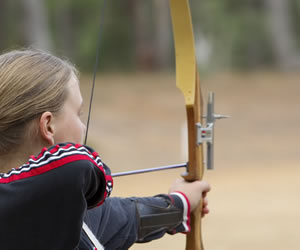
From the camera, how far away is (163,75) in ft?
68.0

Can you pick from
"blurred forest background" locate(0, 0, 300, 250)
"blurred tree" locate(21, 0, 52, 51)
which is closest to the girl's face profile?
"blurred forest background" locate(0, 0, 300, 250)

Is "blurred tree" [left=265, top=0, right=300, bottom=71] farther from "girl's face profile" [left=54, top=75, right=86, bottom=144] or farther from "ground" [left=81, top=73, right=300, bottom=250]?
"girl's face profile" [left=54, top=75, right=86, bottom=144]

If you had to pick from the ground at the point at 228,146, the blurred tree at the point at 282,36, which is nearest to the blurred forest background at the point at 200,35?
the blurred tree at the point at 282,36

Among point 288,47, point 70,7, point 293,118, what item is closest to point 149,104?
point 293,118

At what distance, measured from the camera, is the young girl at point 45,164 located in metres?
1.30

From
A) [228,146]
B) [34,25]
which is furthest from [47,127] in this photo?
[34,25]

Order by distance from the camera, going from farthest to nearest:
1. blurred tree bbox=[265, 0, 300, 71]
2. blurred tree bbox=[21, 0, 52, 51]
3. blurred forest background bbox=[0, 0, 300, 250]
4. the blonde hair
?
1. blurred tree bbox=[265, 0, 300, 71]
2. blurred tree bbox=[21, 0, 52, 51]
3. blurred forest background bbox=[0, 0, 300, 250]
4. the blonde hair

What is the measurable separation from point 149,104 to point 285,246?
39.7ft

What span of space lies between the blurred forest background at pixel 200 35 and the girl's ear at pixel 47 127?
19.0 m

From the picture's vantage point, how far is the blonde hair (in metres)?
1.42

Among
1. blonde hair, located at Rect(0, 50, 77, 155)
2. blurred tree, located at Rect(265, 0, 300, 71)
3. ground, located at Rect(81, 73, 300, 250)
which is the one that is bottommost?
ground, located at Rect(81, 73, 300, 250)

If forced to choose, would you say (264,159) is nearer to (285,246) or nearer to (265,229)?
(265,229)

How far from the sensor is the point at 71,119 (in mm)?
1479

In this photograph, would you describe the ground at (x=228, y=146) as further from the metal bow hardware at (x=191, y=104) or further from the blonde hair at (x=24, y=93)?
the blonde hair at (x=24, y=93)
